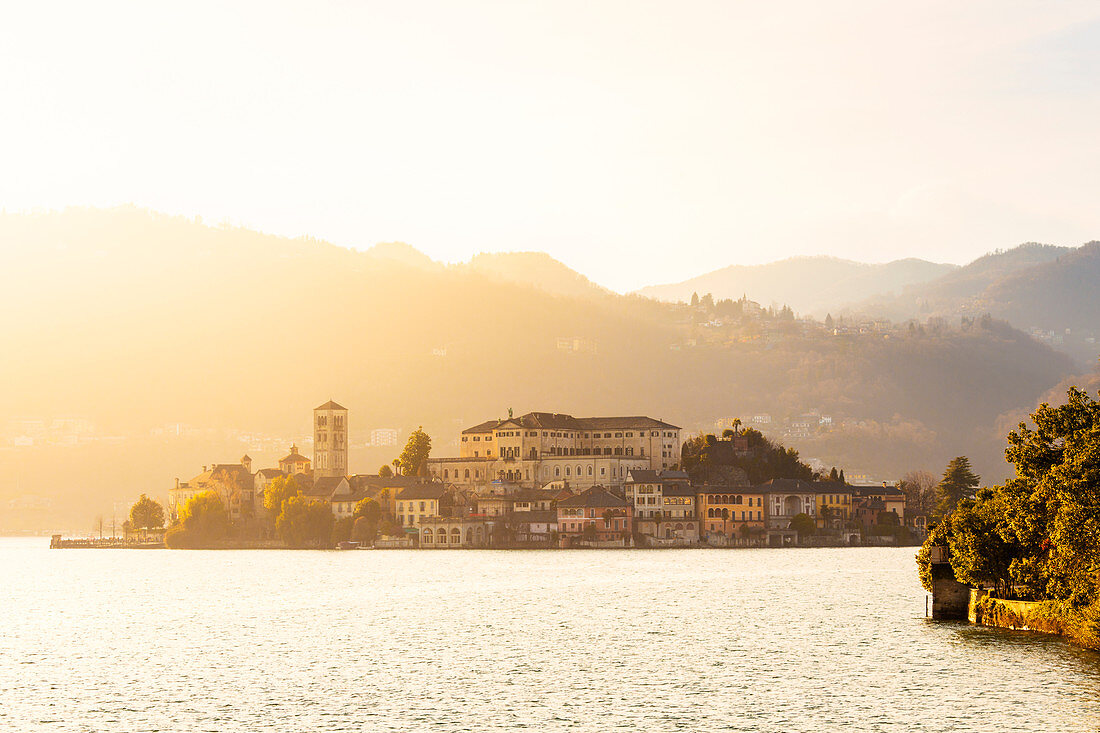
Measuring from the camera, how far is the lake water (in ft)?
163

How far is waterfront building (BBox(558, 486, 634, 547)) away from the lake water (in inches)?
2724

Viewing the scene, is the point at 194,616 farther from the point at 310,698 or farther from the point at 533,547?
the point at 533,547

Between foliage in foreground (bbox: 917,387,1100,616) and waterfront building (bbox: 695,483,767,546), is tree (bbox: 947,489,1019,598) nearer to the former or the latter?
foliage in foreground (bbox: 917,387,1100,616)

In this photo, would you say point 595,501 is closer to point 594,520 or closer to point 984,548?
point 594,520

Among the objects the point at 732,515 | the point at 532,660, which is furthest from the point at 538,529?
the point at 532,660

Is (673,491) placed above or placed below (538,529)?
above

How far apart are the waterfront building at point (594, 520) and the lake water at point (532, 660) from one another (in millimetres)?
69186

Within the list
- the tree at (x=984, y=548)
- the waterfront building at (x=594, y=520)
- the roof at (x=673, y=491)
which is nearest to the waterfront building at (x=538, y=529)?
the waterfront building at (x=594, y=520)

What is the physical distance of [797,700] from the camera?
52469 mm

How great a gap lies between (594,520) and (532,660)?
129 metres

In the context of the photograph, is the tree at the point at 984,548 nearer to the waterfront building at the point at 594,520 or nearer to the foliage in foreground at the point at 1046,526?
the foliage in foreground at the point at 1046,526

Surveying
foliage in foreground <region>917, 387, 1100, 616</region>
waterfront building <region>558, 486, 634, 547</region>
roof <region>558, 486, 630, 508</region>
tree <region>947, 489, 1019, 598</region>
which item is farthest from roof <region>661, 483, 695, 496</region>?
tree <region>947, 489, 1019, 598</region>

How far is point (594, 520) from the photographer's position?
641ft

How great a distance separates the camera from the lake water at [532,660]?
1953 inches
